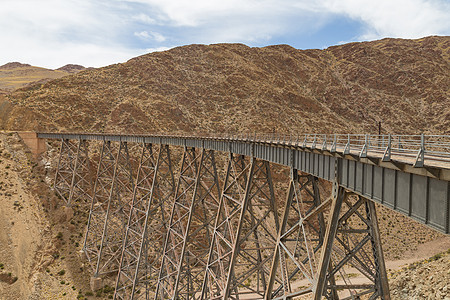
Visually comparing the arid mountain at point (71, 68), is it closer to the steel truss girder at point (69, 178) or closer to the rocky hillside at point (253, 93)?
the rocky hillside at point (253, 93)

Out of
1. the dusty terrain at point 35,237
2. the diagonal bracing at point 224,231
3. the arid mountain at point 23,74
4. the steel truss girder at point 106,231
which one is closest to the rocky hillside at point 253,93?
the dusty terrain at point 35,237

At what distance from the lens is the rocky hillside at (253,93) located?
5072 centimetres

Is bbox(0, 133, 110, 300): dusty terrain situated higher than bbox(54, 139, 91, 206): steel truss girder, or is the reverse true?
bbox(54, 139, 91, 206): steel truss girder

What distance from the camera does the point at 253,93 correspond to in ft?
215

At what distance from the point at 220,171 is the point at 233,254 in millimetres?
28071

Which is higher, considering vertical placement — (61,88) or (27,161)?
(61,88)

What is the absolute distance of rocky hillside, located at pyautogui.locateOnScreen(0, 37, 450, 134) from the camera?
166 feet

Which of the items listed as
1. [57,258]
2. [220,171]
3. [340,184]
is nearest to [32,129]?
[57,258]

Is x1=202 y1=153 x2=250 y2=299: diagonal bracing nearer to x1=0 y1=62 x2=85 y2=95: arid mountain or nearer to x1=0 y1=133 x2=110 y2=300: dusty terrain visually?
x1=0 y1=133 x2=110 y2=300: dusty terrain

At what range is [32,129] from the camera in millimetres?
42938

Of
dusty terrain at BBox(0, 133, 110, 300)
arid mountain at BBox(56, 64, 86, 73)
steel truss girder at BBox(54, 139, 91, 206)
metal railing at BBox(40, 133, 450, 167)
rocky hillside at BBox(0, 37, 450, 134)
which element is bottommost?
dusty terrain at BBox(0, 133, 110, 300)

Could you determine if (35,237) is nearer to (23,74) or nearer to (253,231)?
(253,231)

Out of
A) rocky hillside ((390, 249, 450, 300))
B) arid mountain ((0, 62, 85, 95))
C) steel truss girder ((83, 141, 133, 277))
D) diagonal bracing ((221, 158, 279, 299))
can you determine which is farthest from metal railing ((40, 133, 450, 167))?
arid mountain ((0, 62, 85, 95))

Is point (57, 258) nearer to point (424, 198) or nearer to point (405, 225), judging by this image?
point (424, 198)
